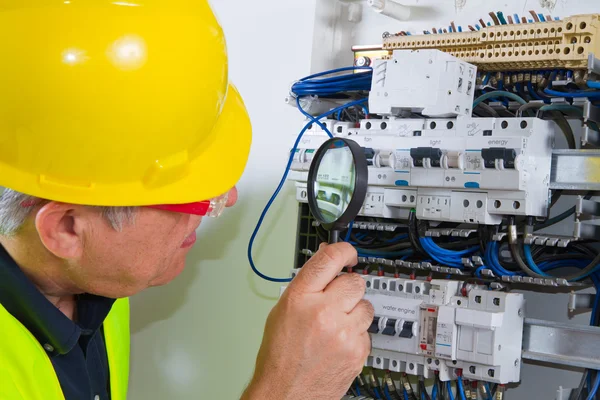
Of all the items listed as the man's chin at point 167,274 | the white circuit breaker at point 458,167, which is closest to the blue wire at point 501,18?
the white circuit breaker at point 458,167

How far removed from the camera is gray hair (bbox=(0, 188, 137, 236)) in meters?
1.12

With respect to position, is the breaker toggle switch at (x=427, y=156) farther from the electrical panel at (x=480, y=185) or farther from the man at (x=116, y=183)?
the man at (x=116, y=183)

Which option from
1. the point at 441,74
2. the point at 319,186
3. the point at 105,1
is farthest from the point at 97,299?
the point at 441,74

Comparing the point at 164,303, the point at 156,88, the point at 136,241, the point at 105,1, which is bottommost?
the point at 164,303

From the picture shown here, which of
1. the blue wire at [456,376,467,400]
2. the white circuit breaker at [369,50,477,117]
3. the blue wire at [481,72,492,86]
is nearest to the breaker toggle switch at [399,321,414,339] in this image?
the blue wire at [456,376,467,400]

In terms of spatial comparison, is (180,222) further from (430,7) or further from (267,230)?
(430,7)

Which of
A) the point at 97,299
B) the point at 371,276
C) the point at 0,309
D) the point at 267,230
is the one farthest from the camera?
the point at 267,230

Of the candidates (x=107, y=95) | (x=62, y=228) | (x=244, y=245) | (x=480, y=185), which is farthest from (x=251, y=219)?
(x=107, y=95)

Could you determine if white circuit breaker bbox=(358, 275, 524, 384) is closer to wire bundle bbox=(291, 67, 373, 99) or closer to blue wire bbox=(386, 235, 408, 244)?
blue wire bbox=(386, 235, 408, 244)

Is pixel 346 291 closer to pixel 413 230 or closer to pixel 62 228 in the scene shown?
pixel 62 228

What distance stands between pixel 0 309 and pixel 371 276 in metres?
0.88

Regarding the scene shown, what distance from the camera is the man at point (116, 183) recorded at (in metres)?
0.99

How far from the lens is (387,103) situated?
166 centimetres

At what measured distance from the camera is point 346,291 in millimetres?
1149
